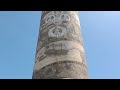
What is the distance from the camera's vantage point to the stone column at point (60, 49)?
7.25 m

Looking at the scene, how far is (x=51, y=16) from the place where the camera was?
9.13m

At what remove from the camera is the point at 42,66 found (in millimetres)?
7719

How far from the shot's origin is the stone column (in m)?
7.25

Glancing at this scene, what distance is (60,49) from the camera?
7.79 m
